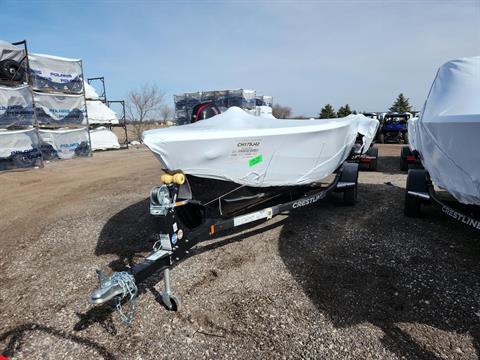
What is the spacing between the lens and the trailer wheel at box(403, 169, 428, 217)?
4293mm

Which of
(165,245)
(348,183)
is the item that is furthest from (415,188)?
(165,245)

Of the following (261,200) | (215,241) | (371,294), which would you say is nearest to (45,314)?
(215,241)

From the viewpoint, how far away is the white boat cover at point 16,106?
11.3m

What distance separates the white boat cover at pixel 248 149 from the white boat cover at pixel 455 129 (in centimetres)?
113

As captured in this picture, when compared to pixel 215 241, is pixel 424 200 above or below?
above

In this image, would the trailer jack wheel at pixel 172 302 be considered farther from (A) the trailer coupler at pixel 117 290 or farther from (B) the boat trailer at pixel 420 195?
(B) the boat trailer at pixel 420 195

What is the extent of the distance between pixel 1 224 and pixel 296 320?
5.17 m

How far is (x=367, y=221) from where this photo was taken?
4656 millimetres

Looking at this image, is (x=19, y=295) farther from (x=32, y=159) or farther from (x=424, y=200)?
(x=32, y=159)

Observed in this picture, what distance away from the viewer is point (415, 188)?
14.2 ft

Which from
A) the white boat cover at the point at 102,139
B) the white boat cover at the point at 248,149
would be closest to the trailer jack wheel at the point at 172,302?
the white boat cover at the point at 248,149

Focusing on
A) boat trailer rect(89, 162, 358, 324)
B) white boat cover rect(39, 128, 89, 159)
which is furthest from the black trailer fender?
white boat cover rect(39, 128, 89, 159)

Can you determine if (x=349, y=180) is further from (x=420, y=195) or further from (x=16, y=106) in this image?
(x=16, y=106)

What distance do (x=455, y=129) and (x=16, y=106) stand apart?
44.2ft
